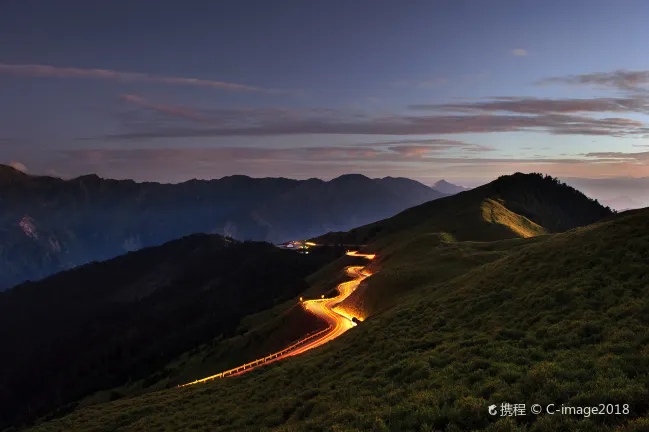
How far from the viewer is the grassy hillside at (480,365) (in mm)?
15469

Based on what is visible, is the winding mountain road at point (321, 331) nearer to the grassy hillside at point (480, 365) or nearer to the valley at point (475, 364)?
the valley at point (475, 364)

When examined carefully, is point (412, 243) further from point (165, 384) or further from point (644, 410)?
point (644, 410)

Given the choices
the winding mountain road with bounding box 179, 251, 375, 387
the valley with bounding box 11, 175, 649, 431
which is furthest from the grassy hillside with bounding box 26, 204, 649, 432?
the winding mountain road with bounding box 179, 251, 375, 387

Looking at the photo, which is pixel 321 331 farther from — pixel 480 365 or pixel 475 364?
pixel 480 365

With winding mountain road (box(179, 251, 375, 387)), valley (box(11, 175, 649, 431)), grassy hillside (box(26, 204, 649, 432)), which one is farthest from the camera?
winding mountain road (box(179, 251, 375, 387))

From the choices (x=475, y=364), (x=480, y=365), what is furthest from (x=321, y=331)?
(x=480, y=365)

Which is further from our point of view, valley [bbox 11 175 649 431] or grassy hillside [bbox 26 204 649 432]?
valley [bbox 11 175 649 431]

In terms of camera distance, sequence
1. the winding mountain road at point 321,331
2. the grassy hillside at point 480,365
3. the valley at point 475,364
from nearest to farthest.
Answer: the grassy hillside at point 480,365
the valley at point 475,364
the winding mountain road at point 321,331

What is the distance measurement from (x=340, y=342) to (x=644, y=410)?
26.9 m

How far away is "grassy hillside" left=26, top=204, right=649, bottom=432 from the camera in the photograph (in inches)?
609

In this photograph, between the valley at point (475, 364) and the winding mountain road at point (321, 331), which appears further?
the winding mountain road at point (321, 331)

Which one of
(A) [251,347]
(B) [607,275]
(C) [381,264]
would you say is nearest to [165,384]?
(A) [251,347]

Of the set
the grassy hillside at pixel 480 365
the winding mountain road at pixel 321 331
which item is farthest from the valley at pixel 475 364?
the winding mountain road at pixel 321 331

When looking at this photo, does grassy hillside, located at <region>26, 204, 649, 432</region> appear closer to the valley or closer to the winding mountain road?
the valley
